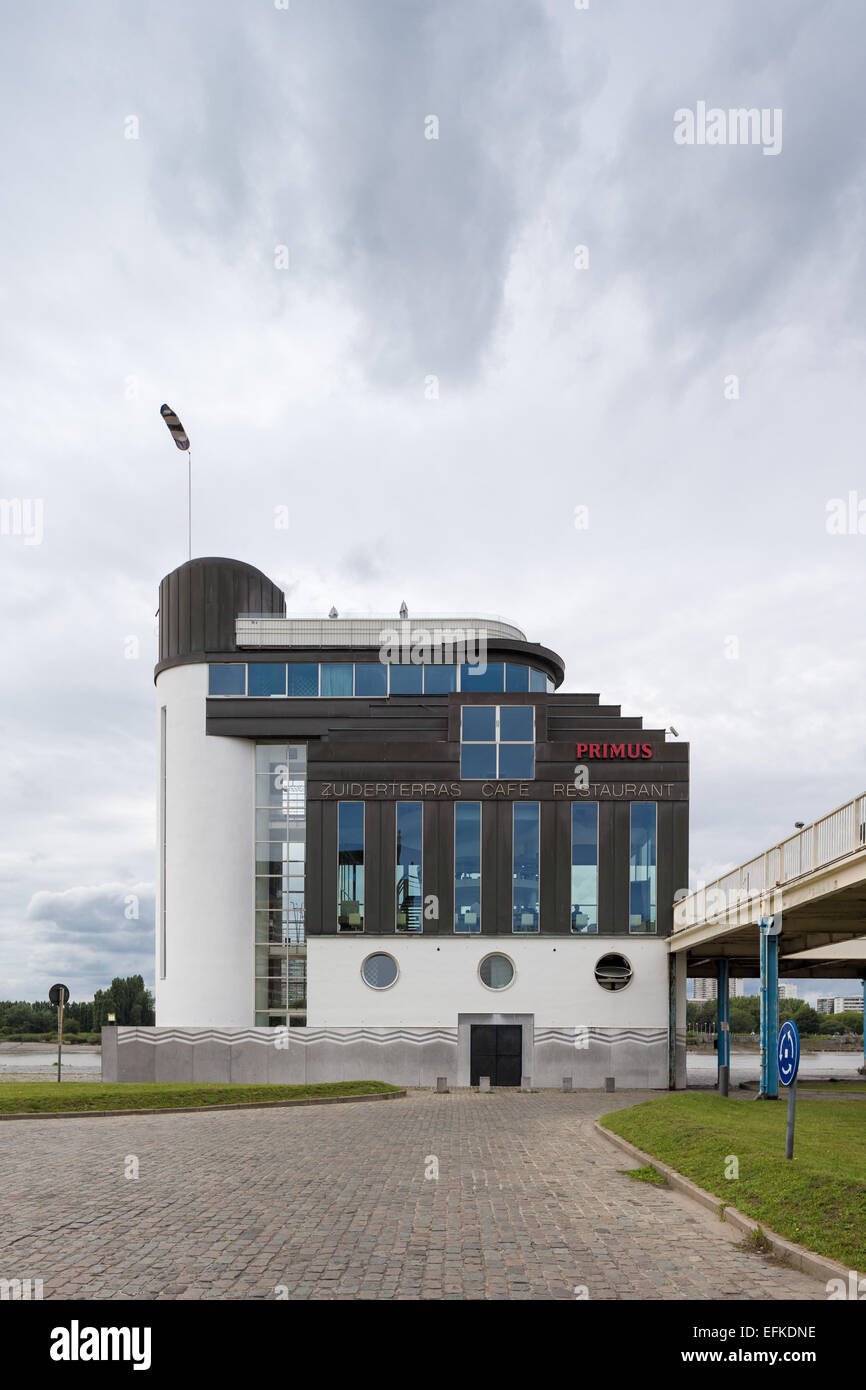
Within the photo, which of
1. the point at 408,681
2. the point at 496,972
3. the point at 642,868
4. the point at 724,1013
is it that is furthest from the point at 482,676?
the point at 724,1013

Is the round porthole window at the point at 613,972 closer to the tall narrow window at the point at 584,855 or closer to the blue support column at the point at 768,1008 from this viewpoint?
the tall narrow window at the point at 584,855

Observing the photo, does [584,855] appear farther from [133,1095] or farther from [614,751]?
[133,1095]

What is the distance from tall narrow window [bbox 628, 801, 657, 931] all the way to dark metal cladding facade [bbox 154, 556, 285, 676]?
18.1 m

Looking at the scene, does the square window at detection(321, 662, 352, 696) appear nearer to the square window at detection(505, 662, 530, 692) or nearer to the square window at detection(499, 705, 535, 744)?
the square window at detection(505, 662, 530, 692)

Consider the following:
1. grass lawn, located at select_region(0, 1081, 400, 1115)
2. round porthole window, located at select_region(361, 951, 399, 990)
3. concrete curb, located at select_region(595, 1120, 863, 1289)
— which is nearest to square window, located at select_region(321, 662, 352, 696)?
round porthole window, located at select_region(361, 951, 399, 990)

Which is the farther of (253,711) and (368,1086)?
(253,711)

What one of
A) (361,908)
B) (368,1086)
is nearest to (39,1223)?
(368,1086)

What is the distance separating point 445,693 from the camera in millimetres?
41375

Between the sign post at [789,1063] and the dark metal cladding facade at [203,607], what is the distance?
32844 mm

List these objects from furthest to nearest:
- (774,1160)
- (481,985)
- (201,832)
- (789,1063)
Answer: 1. (201,832)
2. (481,985)
3. (774,1160)
4. (789,1063)

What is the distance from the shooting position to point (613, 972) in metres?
35.4

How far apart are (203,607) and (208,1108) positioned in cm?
2429
